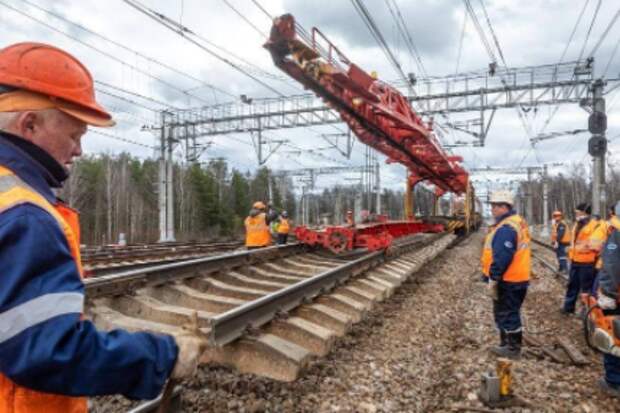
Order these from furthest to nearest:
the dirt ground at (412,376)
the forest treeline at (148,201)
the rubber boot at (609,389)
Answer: the forest treeline at (148,201) → the rubber boot at (609,389) → the dirt ground at (412,376)

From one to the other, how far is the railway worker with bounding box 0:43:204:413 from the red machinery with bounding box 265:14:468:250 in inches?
199

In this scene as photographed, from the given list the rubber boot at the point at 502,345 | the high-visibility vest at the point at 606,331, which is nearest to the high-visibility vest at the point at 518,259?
the rubber boot at the point at 502,345

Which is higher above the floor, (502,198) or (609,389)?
(502,198)

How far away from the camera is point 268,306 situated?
4.37 metres

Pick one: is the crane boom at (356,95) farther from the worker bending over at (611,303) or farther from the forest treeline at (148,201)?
the forest treeline at (148,201)

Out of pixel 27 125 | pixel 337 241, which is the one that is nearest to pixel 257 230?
pixel 337 241

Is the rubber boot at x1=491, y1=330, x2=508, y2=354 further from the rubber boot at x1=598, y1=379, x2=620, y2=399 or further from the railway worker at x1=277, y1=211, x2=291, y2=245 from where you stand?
the railway worker at x1=277, y1=211, x2=291, y2=245

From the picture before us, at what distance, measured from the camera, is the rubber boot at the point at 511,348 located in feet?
15.7

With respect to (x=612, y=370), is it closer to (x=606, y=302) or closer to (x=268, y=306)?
(x=606, y=302)

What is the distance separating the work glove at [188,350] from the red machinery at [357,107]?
5298 mm

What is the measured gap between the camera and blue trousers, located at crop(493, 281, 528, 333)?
5.02 m

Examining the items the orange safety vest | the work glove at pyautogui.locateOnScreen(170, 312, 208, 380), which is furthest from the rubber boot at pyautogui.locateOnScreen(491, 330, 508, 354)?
the orange safety vest

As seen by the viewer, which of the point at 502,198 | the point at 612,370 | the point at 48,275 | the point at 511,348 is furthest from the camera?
the point at 502,198

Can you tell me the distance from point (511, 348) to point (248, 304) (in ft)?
9.60
